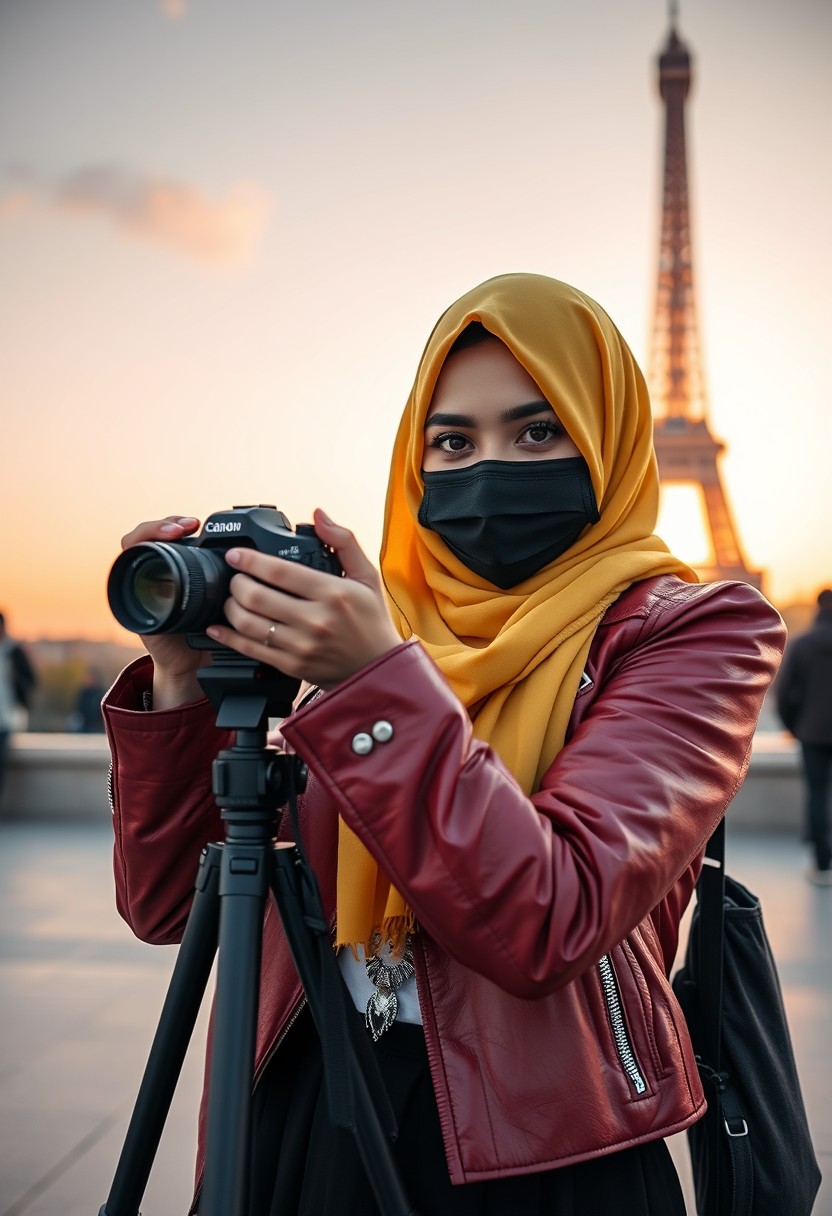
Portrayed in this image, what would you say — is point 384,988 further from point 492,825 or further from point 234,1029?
point 492,825

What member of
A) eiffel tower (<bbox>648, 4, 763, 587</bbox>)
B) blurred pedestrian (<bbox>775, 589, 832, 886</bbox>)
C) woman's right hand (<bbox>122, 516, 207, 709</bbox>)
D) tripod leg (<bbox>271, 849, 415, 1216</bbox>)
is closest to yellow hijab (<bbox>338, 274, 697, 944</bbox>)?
tripod leg (<bbox>271, 849, 415, 1216</bbox>)

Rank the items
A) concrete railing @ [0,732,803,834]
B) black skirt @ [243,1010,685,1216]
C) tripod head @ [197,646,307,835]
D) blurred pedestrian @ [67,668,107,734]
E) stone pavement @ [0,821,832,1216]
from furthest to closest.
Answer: blurred pedestrian @ [67,668,107,734] < concrete railing @ [0,732,803,834] < stone pavement @ [0,821,832,1216] < black skirt @ [243,1010,685,1216] < tripod head @ [197,646,307,835]

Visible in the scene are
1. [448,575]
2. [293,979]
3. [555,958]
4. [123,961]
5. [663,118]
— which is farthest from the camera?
[663,118]

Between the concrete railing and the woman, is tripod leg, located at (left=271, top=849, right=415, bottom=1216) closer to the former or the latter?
the woman

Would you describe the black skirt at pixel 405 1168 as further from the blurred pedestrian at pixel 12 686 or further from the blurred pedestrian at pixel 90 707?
the blurred pedestrian at pixel 90 707

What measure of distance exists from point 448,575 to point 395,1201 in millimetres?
863

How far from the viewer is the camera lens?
3.44ft

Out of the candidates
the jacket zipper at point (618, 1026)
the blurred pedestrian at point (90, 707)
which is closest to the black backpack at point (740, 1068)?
the jacket zipper at point (618, 1026)

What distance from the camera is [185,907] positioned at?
1.46m

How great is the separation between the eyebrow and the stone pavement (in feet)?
3.77

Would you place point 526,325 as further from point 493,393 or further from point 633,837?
point 633,837

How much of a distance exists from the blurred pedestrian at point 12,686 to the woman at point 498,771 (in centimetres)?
749

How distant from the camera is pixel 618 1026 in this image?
48.0 inches

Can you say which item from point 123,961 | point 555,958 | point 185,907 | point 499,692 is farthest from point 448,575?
point 123,961
